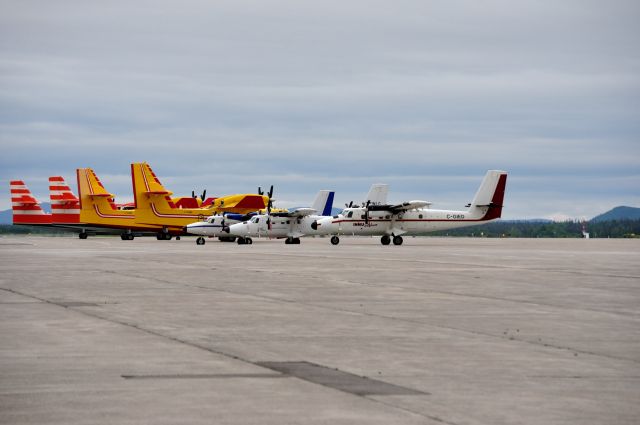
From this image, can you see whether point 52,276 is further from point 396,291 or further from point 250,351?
point 250,351

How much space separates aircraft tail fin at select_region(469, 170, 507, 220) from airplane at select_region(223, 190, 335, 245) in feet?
46.3

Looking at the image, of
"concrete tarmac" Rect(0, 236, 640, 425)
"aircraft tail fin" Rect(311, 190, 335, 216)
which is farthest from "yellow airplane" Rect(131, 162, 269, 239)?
"concrete tarmac" Rect(0, 236, 640, 425)

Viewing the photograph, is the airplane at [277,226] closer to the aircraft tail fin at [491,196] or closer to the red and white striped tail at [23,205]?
the aircraft tail fin at [491,196]

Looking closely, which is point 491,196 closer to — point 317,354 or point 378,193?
point 378,193

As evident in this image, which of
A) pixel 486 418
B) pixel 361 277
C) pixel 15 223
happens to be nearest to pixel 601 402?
pixel 486 418

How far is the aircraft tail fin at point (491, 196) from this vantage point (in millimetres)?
83438

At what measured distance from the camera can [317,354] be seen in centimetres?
1294

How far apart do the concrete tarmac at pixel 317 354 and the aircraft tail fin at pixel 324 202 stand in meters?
69.3

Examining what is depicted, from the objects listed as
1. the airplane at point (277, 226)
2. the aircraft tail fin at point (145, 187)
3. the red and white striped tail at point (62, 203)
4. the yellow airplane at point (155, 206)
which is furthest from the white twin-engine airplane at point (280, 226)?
the red and white striped tail at point (62, 203)

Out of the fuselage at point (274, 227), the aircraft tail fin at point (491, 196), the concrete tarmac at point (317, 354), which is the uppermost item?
the aircraft tail fin at point (491, 196)

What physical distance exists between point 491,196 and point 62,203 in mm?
48790

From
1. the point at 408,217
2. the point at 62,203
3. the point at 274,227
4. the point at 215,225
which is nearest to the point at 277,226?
the point at 274,227

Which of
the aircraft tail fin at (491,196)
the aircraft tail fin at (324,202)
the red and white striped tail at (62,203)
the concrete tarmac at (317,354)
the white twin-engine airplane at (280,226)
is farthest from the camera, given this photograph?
the red and white striped tail at (62,203)

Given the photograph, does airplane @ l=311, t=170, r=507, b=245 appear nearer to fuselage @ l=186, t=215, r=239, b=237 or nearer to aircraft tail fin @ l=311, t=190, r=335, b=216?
fuselage @ l=186, t=215, r=239, b=237
